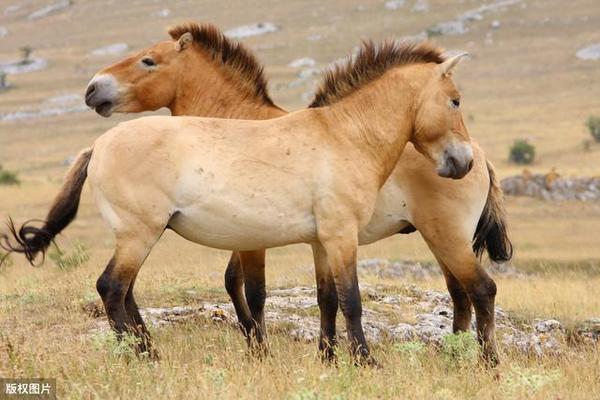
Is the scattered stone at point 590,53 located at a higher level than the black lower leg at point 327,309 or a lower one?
lower

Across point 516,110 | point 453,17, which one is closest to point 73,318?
point 516,110

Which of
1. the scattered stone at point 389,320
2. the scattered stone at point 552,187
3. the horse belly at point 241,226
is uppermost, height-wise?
the horse belly at point 241,226

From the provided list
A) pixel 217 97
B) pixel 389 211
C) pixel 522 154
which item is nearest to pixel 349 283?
pixel 389 211

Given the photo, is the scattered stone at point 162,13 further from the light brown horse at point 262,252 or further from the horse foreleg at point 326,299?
the horse foreleg at point 326,299

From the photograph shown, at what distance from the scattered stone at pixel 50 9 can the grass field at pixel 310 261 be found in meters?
29.2

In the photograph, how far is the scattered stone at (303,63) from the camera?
75506 millimetres

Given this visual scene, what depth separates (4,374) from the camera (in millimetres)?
5922

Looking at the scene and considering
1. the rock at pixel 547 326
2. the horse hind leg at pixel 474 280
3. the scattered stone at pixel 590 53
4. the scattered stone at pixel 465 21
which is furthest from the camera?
the scattered stone at pixel 465 21

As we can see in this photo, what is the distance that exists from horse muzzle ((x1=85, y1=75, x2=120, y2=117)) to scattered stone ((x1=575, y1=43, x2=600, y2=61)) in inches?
2469

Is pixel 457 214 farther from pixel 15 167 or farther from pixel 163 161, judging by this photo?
pixel 15 167

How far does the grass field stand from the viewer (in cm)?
613

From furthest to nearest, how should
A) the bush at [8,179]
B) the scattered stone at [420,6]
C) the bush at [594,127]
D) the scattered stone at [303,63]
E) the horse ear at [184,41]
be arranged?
the scattered stone at [420,6] → the scattered stone at [303,63] → the bush at [594,127] → the bush at [8,179] → the horse ear at [184,41]

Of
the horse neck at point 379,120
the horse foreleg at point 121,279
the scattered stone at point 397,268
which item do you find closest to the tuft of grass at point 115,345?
the horse foreleg at point 121,279

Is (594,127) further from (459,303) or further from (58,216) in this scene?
(58,216)
